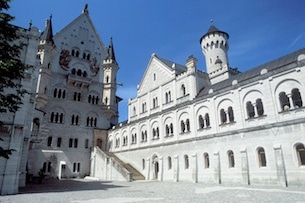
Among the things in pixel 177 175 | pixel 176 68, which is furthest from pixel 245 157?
pixel 176 68

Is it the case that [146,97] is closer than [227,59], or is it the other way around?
[146,97]

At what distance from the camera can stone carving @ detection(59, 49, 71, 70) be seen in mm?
44281

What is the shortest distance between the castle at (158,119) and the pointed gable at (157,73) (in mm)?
211

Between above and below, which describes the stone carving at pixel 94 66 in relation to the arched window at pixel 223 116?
above

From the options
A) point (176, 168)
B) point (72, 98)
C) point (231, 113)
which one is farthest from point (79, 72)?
point (231, 113)

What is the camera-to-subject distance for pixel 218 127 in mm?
25359

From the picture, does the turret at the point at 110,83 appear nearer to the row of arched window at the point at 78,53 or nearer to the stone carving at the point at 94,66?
the stone carving at the point at 94,66

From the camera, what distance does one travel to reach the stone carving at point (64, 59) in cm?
4428

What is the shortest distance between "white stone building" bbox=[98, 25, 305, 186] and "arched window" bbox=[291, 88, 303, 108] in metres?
0.02

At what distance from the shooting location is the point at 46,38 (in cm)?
4091

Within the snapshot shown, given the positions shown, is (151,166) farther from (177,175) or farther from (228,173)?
(228,173)

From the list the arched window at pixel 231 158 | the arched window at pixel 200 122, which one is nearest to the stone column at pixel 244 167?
the arched window at pixel 231 158

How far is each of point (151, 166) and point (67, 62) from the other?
89.7 feet

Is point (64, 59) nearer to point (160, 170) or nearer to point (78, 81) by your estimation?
point (78, 81)
